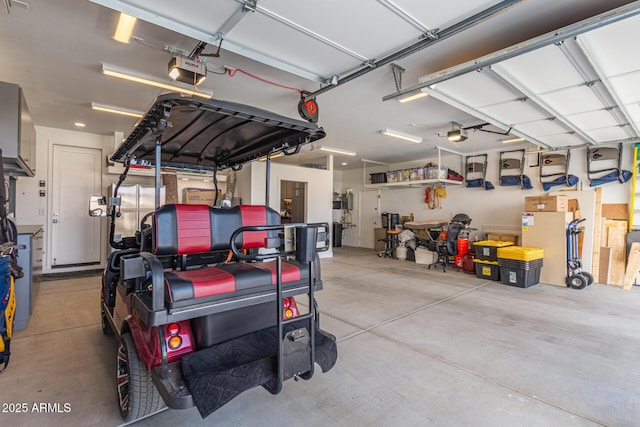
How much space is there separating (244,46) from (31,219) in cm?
654

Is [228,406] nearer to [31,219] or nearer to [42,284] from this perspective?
[42,284]

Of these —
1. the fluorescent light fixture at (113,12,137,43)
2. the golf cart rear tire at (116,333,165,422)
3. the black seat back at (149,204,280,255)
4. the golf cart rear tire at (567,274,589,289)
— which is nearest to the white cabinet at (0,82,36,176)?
the fluorescent light fixture at (113,12,137,43)

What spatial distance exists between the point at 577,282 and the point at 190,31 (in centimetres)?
718

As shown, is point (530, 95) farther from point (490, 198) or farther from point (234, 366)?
point (490, 198)

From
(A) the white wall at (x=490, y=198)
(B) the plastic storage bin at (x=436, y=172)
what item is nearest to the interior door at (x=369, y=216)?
(A) the white wall at (x=490, y=198)

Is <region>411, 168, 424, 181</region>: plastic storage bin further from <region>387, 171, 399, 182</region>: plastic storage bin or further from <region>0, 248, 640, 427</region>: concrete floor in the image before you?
<region>0, 248, 640, 427</region>: concrete floor

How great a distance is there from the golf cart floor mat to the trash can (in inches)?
375

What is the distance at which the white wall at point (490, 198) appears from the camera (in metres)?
6.59

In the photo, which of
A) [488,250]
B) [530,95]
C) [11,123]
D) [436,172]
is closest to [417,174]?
[436,172]

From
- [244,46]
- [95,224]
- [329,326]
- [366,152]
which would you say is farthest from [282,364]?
[366,152]

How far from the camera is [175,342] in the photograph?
5.79ft

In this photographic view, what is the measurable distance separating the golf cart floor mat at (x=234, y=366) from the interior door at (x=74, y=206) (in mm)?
6898

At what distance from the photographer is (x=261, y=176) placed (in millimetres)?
7871

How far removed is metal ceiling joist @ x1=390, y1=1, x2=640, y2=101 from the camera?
2.14 meters
